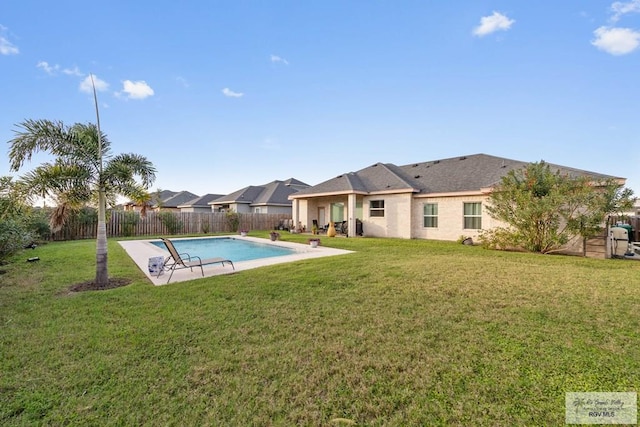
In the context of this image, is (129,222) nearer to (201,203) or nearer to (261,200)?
(261,200)

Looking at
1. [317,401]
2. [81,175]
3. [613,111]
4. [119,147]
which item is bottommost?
[317,401]

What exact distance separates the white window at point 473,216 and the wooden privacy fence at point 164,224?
1527 cm

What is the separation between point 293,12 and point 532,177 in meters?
13.9

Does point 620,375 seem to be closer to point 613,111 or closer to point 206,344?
point 206,344

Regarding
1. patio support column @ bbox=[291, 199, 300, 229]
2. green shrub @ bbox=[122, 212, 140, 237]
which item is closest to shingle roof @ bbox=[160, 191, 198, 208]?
green shrub @ bbox=[122, 212, 140, 237]

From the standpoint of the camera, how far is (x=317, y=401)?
8.83ft

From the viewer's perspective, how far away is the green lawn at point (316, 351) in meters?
2.58

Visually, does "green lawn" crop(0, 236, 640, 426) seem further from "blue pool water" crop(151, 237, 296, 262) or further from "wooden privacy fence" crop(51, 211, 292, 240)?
"wooden privacy fence" crop(51, 211, 292, 240)

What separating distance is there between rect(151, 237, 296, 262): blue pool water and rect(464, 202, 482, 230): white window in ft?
32.3

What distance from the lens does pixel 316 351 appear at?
11.7 feet

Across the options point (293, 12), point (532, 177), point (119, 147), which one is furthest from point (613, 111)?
point (119, 147)

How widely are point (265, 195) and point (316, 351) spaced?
2907 cm

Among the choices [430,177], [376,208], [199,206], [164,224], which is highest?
[430,177]

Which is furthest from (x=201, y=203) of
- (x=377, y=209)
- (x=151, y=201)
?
(x=377, y=209)
